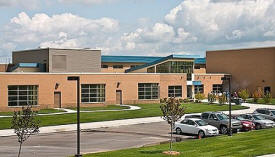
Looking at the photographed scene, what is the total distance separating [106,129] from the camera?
40.6m

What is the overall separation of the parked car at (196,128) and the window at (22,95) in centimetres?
2474

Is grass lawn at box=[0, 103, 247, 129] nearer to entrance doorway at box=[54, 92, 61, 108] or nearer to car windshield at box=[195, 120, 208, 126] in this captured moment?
entrance doorway at box=[54, 92, 61, 108]

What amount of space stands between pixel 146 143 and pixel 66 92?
30394mm

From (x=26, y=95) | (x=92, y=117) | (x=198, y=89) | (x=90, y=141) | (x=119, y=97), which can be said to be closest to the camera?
(x=90, y=141)

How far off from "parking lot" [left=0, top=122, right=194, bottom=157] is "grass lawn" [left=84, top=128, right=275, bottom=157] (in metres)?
3.47

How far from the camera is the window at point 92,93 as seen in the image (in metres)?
61.6

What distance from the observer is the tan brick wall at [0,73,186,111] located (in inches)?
2160

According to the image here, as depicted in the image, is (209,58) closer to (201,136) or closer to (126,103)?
(126,103)

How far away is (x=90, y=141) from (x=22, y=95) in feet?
85.9

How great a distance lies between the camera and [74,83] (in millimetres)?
60094

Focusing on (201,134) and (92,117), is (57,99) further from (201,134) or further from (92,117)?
(201,134)

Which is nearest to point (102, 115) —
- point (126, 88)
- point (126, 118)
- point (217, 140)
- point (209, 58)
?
point (126, 118)

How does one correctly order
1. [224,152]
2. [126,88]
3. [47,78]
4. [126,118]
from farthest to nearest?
[126,88], [47,78], [126,118], [224,152]

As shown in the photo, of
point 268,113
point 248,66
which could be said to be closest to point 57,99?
point 268,113
